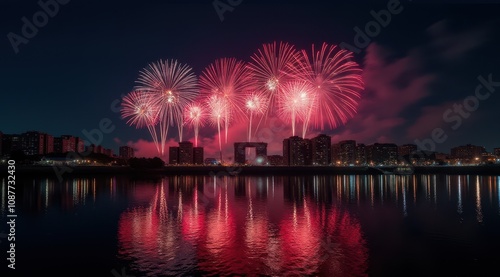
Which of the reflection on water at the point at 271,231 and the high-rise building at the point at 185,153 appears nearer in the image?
the reflection on water at the point at 271,231

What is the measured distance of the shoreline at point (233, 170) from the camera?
125606 millimetres

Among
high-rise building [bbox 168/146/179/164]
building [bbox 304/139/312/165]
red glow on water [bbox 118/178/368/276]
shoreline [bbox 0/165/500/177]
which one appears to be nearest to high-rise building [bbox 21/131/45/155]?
shoreline [bbox 0/165/500/177]

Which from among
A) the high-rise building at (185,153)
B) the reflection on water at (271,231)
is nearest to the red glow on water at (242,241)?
the reflection on water at (271,231)

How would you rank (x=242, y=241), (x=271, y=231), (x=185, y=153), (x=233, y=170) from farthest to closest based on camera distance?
(x=185, y=153)
(x=233, y=170)
(x=271, y=231)
(x=242, y=241)

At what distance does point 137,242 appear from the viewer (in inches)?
1012

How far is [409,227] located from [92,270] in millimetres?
25860

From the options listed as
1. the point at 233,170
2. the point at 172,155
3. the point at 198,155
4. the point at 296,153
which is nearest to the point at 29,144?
the point at 172,155

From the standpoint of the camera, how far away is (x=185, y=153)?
636 feet

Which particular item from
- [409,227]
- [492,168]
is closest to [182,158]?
[492,168]

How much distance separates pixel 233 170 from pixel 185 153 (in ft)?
169

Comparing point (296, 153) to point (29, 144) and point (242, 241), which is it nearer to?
point (29, 144)

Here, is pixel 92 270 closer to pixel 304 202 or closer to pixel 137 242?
pixel 137 242

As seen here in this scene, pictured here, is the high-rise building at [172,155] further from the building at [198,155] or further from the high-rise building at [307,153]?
the high-rise building at [307,153]

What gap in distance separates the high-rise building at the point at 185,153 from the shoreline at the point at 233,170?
43.8 m
